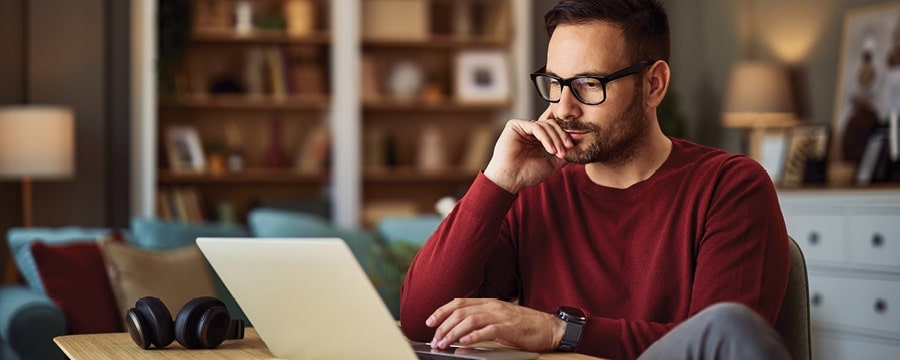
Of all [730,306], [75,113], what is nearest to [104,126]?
[75,113]

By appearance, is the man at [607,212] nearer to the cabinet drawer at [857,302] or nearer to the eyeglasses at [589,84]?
the eyeglasses at [589,84]

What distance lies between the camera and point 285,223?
4523mm

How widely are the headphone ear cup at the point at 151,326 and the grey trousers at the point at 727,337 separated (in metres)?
0.78

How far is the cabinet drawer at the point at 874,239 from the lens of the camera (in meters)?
3.81

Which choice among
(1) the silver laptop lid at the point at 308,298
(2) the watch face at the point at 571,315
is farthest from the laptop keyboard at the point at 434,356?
(2) the watch face at the point at 571,315

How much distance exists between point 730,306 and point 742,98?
14.2 feet

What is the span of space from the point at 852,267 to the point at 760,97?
152cm

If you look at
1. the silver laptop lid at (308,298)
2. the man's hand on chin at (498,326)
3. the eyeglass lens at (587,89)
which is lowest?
the man's hand on chin at (498,326)

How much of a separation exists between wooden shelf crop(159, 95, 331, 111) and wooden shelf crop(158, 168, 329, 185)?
13.8 inches

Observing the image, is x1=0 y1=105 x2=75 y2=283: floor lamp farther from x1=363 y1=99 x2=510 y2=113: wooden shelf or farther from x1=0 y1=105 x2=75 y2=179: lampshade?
x1=363 y1=99 x2=510 y2=113: wooden shelf

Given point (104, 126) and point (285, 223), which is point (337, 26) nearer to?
point (104, 126)

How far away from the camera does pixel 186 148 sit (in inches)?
Answer: 241

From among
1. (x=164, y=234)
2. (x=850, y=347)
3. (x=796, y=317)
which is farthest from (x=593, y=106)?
(x=164, y=234)

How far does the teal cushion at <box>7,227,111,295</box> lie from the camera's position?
3943 mm
